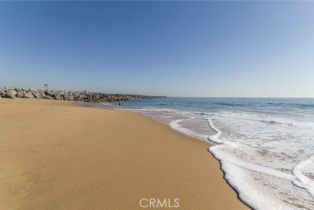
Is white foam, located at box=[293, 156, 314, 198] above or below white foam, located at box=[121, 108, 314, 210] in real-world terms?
above

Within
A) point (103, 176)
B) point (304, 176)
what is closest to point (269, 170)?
point (304, 176)

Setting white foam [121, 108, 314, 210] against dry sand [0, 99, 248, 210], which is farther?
white foam [121, 108, 314, 210]

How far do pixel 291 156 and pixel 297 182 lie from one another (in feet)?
6.50

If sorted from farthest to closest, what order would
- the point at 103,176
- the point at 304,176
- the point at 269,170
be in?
the point at 269,170 < the point at 304,176 < the point at 103,176

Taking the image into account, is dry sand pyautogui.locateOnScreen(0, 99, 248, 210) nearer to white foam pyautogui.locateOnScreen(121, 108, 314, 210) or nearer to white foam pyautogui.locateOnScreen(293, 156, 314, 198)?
white foam pyautogui.locateOnScreen(121, 108, 314, 210)

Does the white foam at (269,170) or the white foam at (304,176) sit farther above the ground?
the white foam at (304,176)

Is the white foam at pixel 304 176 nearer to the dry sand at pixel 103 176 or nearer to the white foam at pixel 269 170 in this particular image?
the white foam at pixel 269 170

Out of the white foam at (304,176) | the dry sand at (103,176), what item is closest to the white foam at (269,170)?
the white foam at (304,176)

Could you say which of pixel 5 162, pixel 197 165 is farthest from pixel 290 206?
pixel 5 162

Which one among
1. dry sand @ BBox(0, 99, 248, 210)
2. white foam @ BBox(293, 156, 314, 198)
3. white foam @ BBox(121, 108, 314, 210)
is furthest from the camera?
white foam @ BBox(293, 156, 314, 198)

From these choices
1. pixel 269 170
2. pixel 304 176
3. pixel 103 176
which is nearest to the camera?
pixel 103 176

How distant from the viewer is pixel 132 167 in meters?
4.22

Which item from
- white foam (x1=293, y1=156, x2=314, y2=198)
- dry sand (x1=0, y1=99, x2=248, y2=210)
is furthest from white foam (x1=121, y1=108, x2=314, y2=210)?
dry sand (x1=0, y1=99, x2=248, y2=210)

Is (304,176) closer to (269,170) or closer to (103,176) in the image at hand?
(269,170)
